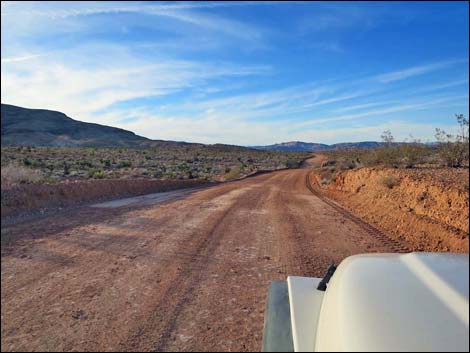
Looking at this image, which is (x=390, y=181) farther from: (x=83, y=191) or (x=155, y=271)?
(x=83, y=191)

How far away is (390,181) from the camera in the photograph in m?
9.66

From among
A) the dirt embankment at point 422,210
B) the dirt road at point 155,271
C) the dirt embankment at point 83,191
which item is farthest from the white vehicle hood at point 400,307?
the dirt embankment at point 83,191

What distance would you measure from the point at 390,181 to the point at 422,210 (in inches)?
114

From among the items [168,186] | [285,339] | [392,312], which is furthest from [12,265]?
[168,186]

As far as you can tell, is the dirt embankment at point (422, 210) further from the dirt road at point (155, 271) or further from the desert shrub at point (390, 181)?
the dirt road at point (155, 271)

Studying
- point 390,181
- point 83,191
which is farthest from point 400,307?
point 83,191

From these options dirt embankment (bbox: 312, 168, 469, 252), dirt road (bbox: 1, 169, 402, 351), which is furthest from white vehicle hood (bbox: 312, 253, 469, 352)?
dirt embankment (bbox: 312, 168, 469, 252)

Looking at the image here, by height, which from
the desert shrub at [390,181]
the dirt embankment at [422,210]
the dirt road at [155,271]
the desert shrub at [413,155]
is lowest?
the dirt road at [155,271]

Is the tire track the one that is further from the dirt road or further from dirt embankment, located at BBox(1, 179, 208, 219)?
dirt embankment, located at BBox(1, 179, 208, 219)

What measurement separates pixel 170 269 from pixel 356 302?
11.6 ft

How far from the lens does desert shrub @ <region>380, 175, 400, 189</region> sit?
9.30m

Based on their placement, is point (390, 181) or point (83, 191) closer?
point (390, 181)

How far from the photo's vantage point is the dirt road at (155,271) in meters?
2.53

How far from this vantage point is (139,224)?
25.0 feet
